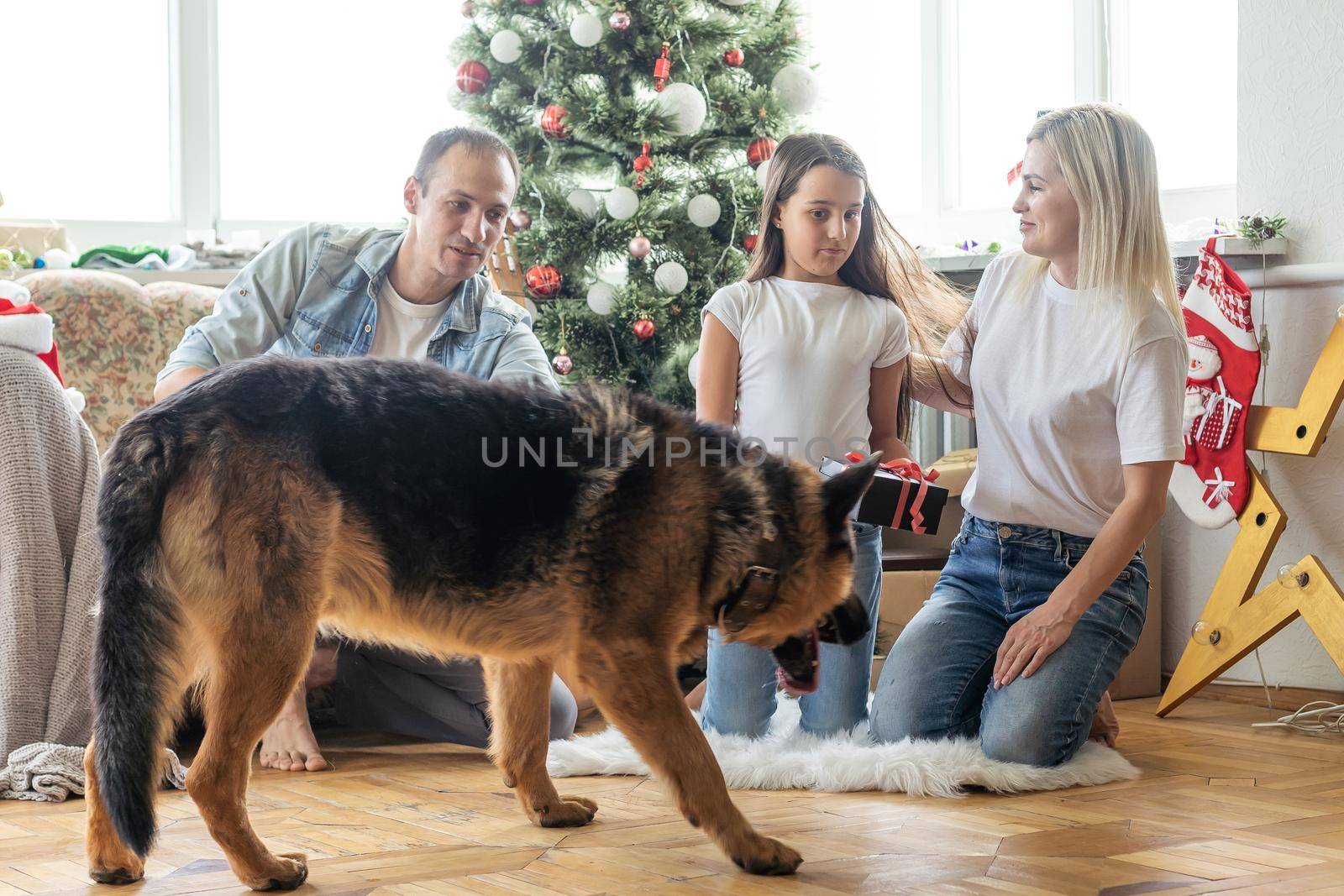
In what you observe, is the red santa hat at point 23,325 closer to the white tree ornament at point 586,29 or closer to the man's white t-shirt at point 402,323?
the man's white t-shirt at point 402,323

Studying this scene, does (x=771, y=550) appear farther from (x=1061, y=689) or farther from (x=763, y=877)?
(x=1061, y=689)

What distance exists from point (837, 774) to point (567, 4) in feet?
10.1

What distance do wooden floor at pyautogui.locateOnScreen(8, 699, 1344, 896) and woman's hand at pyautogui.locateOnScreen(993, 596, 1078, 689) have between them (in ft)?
0.88

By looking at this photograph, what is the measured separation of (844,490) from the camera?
2.03 meters

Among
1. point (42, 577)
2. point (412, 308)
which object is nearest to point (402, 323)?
point (412, 308)

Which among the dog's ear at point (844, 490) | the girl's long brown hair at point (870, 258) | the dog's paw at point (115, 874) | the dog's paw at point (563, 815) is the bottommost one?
the dog's paw at point (563, 815)

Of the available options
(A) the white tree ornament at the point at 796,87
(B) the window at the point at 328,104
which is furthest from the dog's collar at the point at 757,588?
(B) the window at the point at 328,104

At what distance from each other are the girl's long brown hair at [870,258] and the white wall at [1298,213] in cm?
120

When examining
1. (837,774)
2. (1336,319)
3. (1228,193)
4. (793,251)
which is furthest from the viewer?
(1228,193)

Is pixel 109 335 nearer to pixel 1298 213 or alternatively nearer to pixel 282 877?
pixel 282 877

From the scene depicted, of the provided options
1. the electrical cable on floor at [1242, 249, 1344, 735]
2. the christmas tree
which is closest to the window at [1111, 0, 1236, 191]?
the electrical cable on floor at [1242, 249, 1344, 735]

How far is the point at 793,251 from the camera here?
2971 mm

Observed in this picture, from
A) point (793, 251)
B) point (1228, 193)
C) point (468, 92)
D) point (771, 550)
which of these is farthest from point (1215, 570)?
point (468, 92)

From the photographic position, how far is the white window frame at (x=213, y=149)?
506 centimetres
